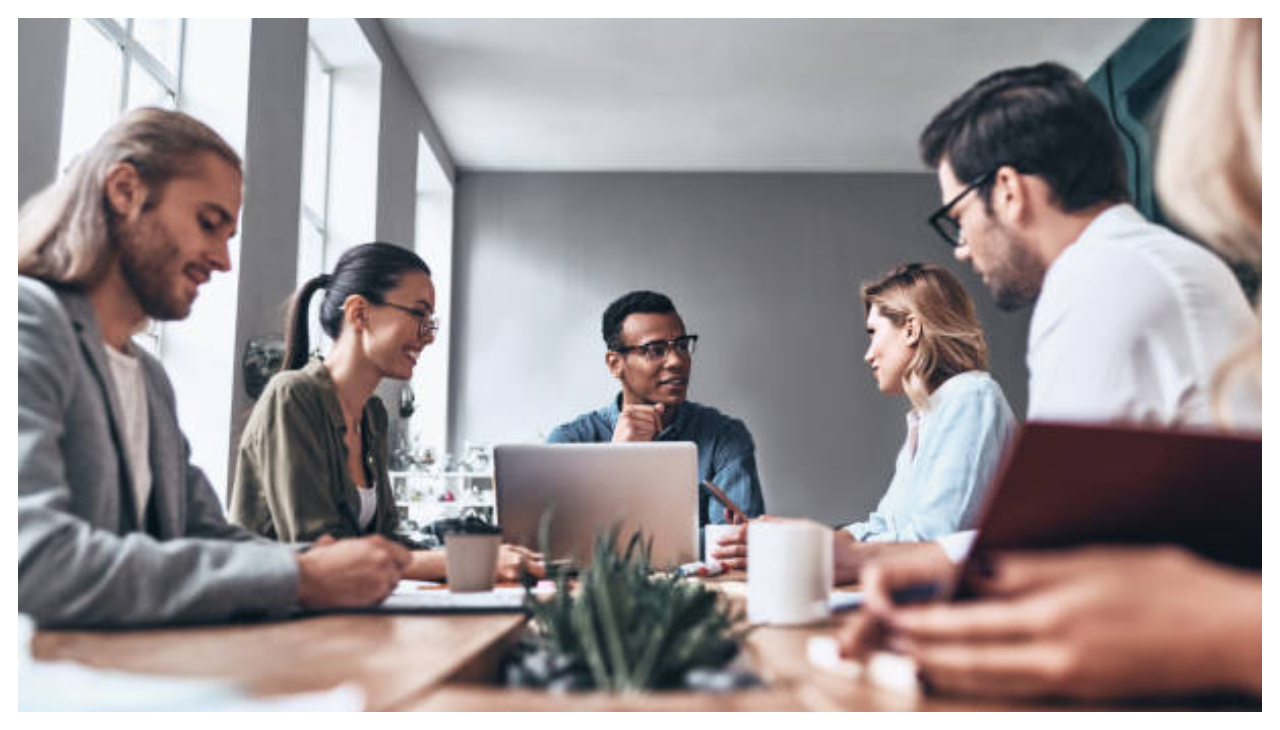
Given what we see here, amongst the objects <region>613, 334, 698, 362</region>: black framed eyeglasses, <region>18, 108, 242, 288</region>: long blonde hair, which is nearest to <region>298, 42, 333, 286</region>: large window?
<region>613, 334, 698, 362</region>: black framed eyeglasses

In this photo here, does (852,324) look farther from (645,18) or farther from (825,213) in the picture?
(645,18)

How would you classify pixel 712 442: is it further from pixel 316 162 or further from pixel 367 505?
pixel 316 162

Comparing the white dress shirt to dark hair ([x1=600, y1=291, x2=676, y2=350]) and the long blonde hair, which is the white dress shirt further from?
dark hair ([x1=600, y1=291, x2=676, y2=350])

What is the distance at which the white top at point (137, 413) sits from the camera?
124 cm

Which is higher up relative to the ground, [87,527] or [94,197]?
[94,197]

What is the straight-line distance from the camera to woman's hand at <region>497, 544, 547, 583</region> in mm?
1567

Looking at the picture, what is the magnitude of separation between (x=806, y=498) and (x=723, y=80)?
9.54ft

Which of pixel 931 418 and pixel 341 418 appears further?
pixel 931 418

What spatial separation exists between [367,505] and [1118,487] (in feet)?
5.71

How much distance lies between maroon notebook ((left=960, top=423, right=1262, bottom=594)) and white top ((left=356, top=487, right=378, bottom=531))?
1639 millimetres

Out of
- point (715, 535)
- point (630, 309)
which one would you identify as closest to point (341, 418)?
point (715, 535)

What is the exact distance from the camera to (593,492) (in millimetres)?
1720

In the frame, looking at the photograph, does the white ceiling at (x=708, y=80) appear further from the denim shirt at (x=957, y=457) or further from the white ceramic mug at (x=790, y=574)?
the white ceramic mug at (x=790, y=574)
